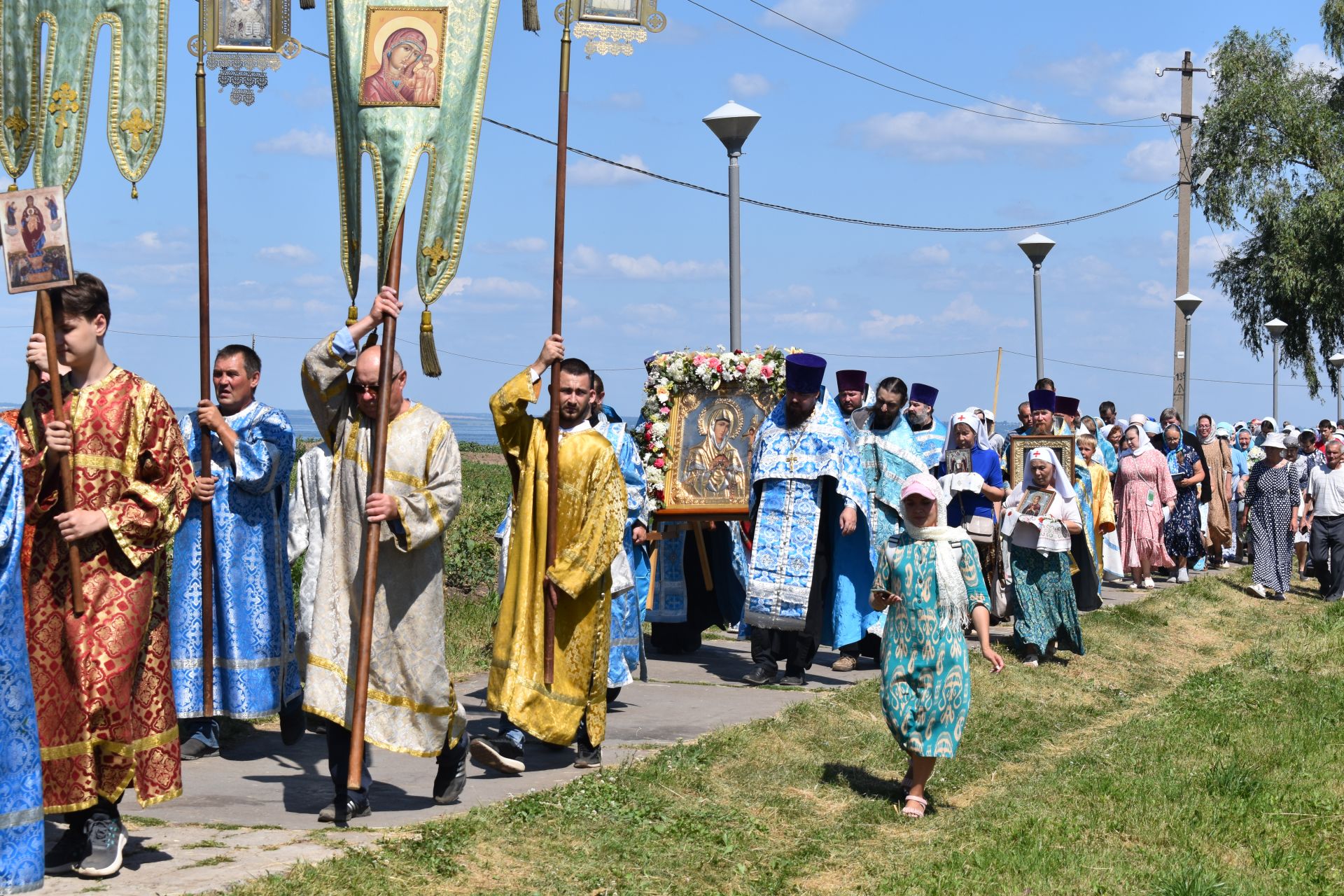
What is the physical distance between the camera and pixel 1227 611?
18.0 meters

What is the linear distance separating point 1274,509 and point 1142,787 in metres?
12.3

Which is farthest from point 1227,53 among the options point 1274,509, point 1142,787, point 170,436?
point 170,436

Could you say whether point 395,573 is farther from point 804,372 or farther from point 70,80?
point 804,372

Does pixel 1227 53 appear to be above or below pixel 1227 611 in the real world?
above

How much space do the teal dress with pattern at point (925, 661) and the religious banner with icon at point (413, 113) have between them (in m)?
2.57

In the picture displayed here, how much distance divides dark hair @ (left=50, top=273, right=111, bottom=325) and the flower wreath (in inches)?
224

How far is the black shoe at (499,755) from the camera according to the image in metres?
8.04

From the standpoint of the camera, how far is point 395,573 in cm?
705

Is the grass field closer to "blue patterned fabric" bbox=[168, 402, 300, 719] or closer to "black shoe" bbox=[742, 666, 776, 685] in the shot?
"black shoe" bbox=[742, 666, 776, 685]

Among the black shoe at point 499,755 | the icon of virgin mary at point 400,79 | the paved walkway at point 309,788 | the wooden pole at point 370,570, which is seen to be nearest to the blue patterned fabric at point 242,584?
the paved walkway at point 309,788

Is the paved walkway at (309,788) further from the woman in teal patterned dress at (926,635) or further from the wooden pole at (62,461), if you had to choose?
the woman in teal patterned dress at (926,635)

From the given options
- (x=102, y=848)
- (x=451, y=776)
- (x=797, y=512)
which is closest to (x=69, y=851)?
(x=102, y=848)

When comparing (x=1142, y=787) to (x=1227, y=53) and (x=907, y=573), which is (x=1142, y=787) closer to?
(x=907, y=573)

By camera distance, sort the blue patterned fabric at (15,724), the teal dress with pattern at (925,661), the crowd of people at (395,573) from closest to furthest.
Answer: the blue patterned fabric at (15,724)
the crowd of people at (395,573)
the teal dress with pattern at (925,661)
